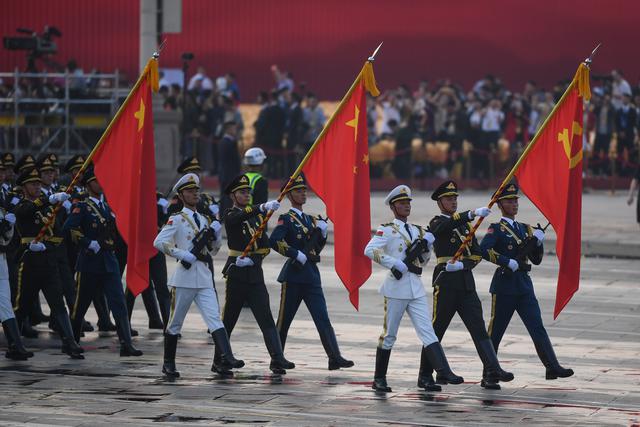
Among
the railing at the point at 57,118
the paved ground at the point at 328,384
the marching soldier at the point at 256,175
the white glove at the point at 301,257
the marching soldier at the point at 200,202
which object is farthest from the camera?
the railing at the point at 57,118

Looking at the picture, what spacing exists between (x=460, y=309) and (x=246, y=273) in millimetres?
1987

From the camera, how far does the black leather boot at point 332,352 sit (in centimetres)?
1466

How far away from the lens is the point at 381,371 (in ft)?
44.8

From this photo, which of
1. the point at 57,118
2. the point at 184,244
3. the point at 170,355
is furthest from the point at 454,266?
the point at 57,118

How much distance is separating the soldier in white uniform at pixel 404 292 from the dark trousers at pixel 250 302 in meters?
1.30

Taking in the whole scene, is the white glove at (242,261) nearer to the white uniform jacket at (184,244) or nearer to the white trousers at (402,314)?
the white uniform jacket at (184,244)

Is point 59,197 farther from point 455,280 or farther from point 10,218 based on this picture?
point 455,280

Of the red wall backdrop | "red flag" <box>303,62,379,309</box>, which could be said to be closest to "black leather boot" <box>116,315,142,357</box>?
"red flag" <box>303,62,379,309</box>

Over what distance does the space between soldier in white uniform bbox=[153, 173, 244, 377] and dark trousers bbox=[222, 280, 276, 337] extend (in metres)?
0.37

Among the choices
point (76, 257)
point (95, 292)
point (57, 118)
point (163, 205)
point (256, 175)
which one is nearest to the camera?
point (95, 292)

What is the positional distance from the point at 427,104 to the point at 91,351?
20.6m

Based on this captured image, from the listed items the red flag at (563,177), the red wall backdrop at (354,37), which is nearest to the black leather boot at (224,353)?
the red flag at (563,177)

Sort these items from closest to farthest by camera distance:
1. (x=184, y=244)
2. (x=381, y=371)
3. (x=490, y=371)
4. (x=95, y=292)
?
1. (x=381, y=371)
2. (x=490, y=371)
3. (x=184, y=244)
4. (x=95, y=292)

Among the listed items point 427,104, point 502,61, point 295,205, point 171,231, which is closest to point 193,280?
point 171,231
